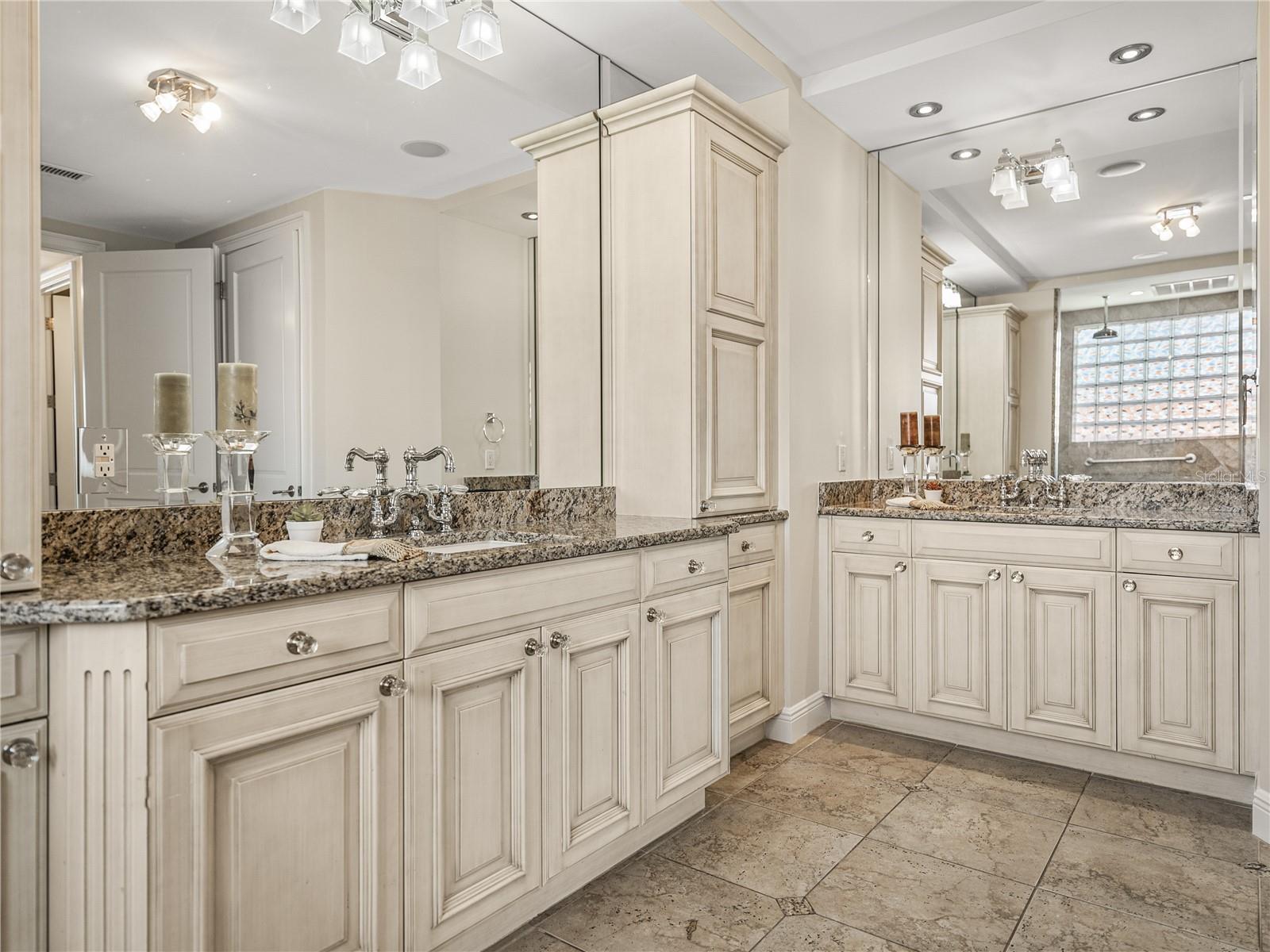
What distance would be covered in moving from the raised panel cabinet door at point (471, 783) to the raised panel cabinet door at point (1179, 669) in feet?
6.74

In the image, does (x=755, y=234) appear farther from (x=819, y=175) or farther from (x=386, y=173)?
(x=386, y=173)

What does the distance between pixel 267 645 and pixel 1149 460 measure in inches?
122

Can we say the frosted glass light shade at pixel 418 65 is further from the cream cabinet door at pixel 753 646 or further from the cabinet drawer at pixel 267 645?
the cream cabinet door at pixel 753 646

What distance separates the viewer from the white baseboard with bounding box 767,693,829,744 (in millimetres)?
3045

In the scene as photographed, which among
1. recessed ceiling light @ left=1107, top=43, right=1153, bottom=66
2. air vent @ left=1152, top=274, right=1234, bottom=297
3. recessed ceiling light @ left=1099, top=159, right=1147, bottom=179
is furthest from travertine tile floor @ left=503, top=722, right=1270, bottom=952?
recessed ceiling light @ left=1107, top=43, right=1153, bottom=66

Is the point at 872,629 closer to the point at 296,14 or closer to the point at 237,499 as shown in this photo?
the point at 237,499

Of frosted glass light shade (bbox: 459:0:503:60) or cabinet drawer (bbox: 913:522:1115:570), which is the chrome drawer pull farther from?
cabinet drawer (bbox: 913:522:1115:570)

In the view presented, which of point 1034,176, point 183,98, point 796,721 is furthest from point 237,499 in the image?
point 1034,176

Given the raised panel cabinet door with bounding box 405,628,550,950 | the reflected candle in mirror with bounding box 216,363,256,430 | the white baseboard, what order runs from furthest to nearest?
1. the white baseboard
2. the reflected candle in mirror with bounding box 216,363,256,430
3. the raised panel cabinet door with bounding box 405,628,550,950

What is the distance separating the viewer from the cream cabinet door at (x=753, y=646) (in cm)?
279

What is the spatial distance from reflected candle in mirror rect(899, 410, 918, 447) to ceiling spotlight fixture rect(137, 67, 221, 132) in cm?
266

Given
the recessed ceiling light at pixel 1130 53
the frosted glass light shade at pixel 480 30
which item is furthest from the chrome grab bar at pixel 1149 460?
the frosted glass light shade at pixel 480 30

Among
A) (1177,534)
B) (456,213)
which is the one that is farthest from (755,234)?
(1177,534)

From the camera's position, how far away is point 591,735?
1880mm
